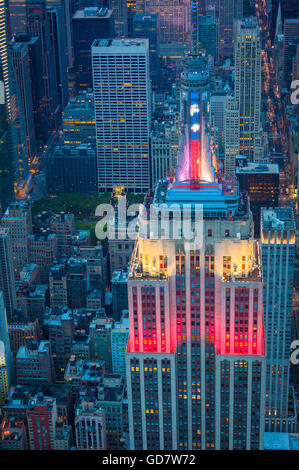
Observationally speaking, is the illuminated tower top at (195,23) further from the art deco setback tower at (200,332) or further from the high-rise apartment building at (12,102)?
the high-rise apartment building at (12,102)

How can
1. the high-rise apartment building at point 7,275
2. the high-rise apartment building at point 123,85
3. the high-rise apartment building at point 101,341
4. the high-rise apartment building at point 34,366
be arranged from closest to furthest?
the high-rise apartment building at point 34,366, the high-rise apartment building at point 101,341, the high-rise apartment building at point 7,275, the high-rise apartment building at point 123,85

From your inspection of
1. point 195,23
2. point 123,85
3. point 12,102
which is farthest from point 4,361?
point 123,85

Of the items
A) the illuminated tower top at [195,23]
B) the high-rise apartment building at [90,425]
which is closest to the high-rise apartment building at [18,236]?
the high-rise apartment building at [90,425]

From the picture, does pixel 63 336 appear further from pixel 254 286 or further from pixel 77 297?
pixel 254 286

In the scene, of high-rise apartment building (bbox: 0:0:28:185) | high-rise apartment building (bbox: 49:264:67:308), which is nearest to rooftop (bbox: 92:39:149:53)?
high-rise apartment building (bbox: 0:0:28:185)

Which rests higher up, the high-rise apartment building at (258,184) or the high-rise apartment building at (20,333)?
the high-rise apartment building at (258,184)

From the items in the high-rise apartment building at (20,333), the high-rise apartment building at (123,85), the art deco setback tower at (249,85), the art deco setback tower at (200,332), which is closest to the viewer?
the art deco setback tower at (200,332)
